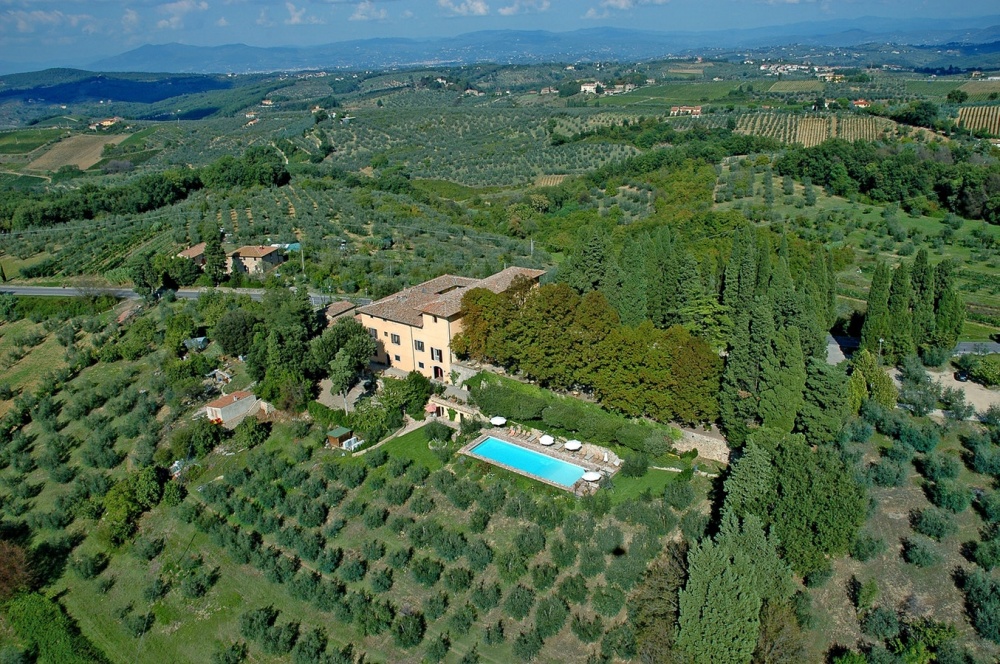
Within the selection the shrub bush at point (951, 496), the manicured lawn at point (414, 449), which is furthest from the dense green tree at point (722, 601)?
the manicured lawn at point (414, 449)

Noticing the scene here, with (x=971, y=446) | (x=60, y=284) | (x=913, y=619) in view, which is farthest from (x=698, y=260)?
(x=60, y=284)

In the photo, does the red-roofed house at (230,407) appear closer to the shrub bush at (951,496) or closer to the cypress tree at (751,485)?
the cypress tree at (751,485)

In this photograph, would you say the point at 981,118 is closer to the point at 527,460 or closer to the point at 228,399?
the point at 527,460

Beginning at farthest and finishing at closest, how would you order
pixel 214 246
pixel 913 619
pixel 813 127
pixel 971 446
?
pixel 813 127, pixel 214 246, pixel 971 446, pixel 913 619

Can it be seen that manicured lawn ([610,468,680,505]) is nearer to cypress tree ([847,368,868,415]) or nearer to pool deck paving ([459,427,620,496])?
pool deck paving ([459,427,620,496])

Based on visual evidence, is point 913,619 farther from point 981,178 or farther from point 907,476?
point 981,178

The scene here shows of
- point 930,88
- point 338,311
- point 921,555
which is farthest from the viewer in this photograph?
point 930,88

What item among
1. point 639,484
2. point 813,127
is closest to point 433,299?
point 639,484
